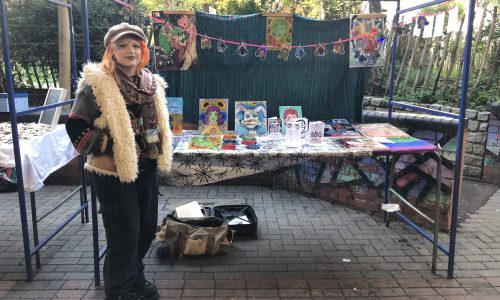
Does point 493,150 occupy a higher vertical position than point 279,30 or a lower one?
lower

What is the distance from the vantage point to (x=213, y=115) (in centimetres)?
394

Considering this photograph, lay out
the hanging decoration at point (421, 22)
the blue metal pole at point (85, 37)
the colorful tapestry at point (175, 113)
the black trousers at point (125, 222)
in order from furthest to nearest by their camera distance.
Answer: the colorful tapestry at point (175, 113)
the hanging decoration at point (421, 22)
the blue metal pole at point (85, 37)
the black trousers at point (125, 222)

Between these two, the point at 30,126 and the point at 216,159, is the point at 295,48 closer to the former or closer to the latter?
the point at 216,159

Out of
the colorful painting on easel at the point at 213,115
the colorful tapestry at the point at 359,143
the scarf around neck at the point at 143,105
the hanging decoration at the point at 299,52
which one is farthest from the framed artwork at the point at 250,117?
the scarf around neck at the point at 143,105

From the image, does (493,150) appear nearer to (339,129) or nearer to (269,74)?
(339,129)

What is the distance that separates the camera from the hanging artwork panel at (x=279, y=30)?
3973 mm

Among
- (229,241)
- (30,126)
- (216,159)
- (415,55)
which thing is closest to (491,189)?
(415,55)

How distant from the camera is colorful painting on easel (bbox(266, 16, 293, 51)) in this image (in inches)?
157

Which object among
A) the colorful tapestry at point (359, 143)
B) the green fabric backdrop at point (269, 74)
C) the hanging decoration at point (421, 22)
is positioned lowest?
the colorful tapestry at point (359, 143)

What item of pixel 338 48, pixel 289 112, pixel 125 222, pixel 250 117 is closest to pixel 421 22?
pixel 338 48

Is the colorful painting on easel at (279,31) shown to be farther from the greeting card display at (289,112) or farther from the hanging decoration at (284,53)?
the greeting card display at (289,112)

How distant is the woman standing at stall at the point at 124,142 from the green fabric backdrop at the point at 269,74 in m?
1.18

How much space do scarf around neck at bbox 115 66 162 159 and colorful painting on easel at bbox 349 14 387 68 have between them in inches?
84.0

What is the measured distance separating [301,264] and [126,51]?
7.29 ft
